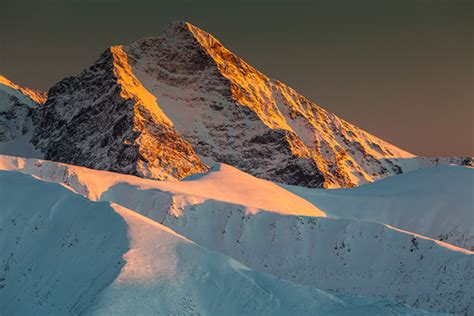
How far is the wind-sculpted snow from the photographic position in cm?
11088

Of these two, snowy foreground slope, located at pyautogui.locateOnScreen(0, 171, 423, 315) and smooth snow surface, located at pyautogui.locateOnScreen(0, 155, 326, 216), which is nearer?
snowy foreground slope, located at pyautogui.locateOnScreen(0, 171, 423, 315)

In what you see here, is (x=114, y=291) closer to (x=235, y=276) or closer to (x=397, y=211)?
(x=235, y=276)

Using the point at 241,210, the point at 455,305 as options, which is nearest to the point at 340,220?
the point at 241,210

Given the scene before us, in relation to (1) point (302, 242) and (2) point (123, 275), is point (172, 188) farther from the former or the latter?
(2) point (123, 275)

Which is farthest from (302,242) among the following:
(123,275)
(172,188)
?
(123,275)

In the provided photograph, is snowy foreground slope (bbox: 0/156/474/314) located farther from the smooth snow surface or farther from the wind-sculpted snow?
the wind-sculpted snow

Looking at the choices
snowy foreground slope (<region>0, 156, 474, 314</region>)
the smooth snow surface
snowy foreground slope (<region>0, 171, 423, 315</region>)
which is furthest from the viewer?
the smooth snow surface

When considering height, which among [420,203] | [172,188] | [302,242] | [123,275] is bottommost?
[123,275]

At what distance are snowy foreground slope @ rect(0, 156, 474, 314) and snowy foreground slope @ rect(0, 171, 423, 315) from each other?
19223 mm

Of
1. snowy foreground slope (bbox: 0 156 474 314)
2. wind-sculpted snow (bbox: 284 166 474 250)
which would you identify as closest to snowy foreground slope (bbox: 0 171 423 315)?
snowy foreground slope (bbox: 0 156 474 314)

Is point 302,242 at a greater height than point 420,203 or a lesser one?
lesser

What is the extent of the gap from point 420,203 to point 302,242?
1406 inches

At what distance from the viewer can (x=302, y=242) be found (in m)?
89.4

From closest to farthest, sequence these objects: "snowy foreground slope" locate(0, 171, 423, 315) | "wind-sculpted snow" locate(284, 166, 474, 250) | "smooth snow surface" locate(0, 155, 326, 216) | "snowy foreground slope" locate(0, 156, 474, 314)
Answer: "snowy foreground slope" locate(0, 171, 423, 315)
"snowy foreground slope" locate(0, 156, 474, 314)
"smooth snow surface" locate(0, 155, 326, 216)
"wind-sculpted snow" locate(284, 166, 474, 250)
